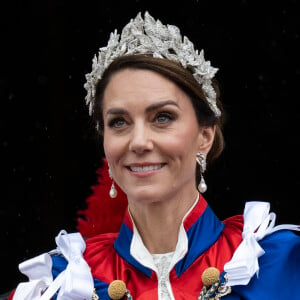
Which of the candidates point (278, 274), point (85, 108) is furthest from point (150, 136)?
point (85, 108)

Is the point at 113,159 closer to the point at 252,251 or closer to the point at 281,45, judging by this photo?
the point at 252,251

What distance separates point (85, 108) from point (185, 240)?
1510 millimetres

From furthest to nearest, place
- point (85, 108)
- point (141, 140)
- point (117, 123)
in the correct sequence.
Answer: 1. point (85, 108)
2. point (117, 123)
3. point (141, 140)

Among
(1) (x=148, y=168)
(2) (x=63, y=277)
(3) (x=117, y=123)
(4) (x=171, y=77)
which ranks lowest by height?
(2) (x=63, y=277)

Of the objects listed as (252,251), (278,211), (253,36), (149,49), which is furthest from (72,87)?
(252,251)

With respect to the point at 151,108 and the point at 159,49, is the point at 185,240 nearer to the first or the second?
the point at 151,108

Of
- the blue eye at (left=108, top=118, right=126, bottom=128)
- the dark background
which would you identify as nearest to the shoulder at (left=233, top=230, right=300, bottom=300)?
the blue eye at (left=108, top=118, right=126, bottom=128)

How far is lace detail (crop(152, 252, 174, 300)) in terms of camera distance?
7.42ft

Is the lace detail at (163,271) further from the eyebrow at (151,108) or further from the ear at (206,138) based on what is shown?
the eyebrow at (151,108)

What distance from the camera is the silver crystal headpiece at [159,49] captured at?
2.32 meters

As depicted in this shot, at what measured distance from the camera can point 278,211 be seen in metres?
3.55

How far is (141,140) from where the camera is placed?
218cm

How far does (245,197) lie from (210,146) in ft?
3.92

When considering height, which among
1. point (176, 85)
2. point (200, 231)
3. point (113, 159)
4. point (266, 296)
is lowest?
point (266, 296)
